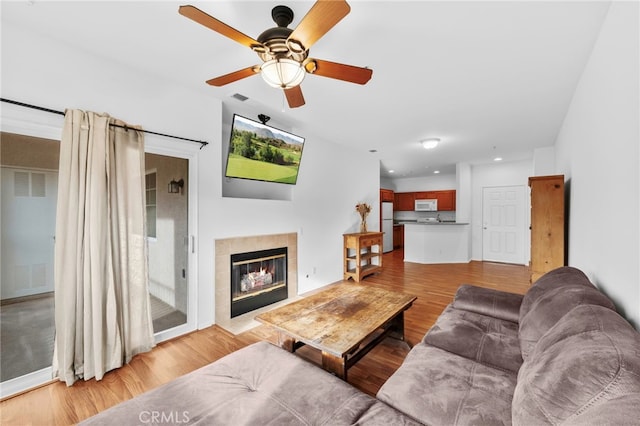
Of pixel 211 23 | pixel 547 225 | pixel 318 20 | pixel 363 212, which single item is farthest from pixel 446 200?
pixel 211 23

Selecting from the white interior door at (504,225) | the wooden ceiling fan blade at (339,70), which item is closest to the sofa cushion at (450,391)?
the wooden ceiling fan blade at (339,70)

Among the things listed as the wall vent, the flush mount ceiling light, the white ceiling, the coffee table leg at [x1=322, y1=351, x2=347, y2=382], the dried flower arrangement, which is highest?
the wall vent

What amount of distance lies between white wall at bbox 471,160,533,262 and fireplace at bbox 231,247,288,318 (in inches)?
216

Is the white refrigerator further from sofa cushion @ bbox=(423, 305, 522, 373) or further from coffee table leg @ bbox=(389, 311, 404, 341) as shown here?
sofa cushion @ bbox=(423, 305, 522, 373)

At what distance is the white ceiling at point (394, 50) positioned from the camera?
1647 millimetres

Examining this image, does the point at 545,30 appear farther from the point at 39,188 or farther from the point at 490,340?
the point at 39,188

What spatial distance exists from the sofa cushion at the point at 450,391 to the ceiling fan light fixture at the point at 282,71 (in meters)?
1.82

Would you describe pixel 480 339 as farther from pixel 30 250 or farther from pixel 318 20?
pixel 30 250

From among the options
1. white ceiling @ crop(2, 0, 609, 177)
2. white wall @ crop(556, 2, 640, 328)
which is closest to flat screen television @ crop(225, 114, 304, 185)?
white ceiling @ crop(2, 0, 609, 177)

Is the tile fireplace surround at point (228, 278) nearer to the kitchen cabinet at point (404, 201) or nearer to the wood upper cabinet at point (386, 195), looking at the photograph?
the wood upper cabinet at point (386, 195)

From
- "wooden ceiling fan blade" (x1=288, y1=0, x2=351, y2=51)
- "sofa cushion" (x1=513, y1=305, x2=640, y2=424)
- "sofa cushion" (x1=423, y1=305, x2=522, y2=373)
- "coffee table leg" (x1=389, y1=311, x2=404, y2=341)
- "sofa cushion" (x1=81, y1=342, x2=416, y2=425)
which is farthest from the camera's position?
"coffee table leg" (x1=389, y1=311, x2=404, y2=341)

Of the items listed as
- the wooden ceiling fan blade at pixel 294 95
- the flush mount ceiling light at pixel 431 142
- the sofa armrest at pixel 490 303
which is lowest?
the sofa armrest at pixel 490 303

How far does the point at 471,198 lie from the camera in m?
6.83

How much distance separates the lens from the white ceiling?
1647 mm
